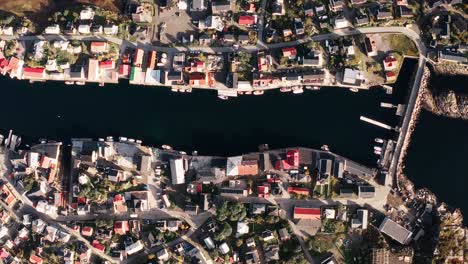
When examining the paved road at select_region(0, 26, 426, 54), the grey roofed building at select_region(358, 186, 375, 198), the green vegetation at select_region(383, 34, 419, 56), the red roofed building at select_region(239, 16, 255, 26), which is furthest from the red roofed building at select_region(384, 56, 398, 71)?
the red roofed building at select_region(239, 16, 255, 26)

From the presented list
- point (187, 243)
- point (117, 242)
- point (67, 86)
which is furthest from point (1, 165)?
point (187, 243)

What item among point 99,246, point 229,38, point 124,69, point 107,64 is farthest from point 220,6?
point 99,246

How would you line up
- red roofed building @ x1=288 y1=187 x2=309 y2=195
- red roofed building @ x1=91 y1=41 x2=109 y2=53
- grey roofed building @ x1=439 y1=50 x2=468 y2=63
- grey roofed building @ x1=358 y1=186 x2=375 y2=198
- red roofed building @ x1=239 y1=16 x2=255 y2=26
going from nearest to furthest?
1. grey roofed building @ x1=358 y1=186 x2=375 y2=198
2. grey roofed building @ x1=439 y1=50 x2=468 y2=63
3. red roofed building @ x1=288 y1=187 x2=309 y2=195
4. red roofed building @ x1=239 y1=16 x2=255 y2=26
5. red roofed building @ x1=91 y1=41 x2=109 y2=53

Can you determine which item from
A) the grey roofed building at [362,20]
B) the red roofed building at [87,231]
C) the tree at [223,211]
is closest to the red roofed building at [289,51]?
the grey roofed building at [362,20]

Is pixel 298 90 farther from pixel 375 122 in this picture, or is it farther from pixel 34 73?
pixel 34 73

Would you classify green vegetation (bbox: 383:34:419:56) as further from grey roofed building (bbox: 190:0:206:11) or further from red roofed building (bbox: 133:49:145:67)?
red roofed building (bbox: 133:49:145:67)

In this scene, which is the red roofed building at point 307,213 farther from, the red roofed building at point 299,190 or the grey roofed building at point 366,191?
the grey roofed building at point 366,191
